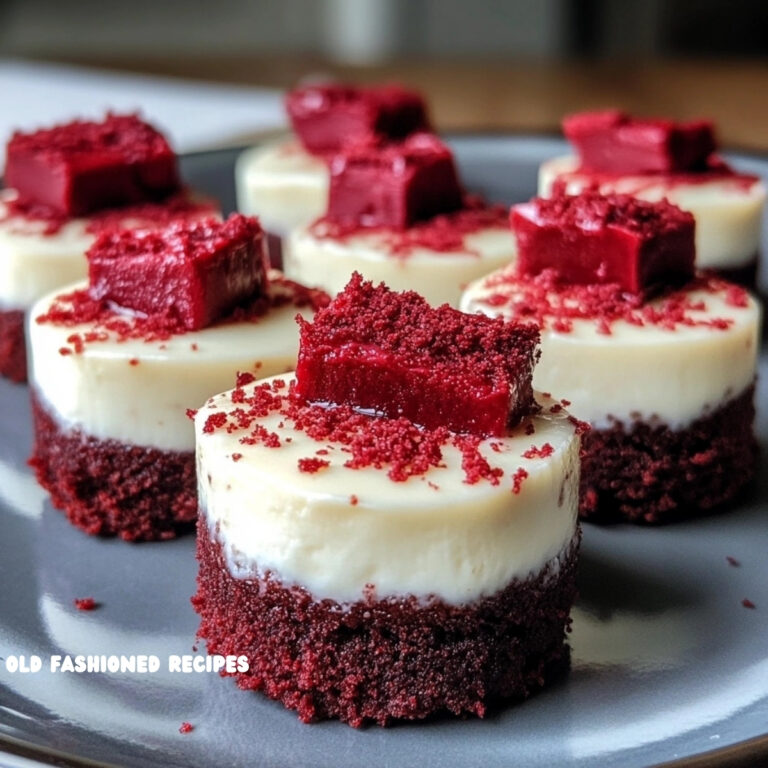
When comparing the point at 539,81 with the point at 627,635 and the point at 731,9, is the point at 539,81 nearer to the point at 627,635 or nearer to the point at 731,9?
the point at 731,9

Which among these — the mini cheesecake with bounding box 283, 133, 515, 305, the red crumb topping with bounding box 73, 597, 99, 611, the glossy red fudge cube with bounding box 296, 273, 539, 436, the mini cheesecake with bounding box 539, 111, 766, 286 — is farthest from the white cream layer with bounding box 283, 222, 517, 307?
the red crumb topping with bounding box 73, 597, 99, 611

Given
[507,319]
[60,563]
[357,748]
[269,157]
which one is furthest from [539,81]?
[357,748]

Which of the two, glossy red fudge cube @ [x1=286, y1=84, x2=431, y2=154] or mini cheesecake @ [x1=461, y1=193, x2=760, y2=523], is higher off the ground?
glossy red fudge cube @ [x1=286, y1=84, x2=431, y2=154]

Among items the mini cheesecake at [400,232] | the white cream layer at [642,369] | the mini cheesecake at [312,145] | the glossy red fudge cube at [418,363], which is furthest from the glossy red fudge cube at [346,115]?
the glossy red fudge cube at [418,363]

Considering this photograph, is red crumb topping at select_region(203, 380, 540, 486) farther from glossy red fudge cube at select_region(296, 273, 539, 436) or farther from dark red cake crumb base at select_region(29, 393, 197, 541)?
dark red cake crumb base at select_region(29, 393, 197, 541)

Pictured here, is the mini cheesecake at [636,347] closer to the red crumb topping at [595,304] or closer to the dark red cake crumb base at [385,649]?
the red crumb topping at [595,304]

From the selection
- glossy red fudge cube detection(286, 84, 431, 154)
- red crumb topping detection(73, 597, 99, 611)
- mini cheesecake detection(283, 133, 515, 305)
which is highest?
glossy red fudge cube detection(286, 84, 431, 154)
